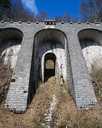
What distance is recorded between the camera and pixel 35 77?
43.7ft

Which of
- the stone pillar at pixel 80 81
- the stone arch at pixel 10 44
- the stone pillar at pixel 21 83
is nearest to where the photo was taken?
the stone pillar at pixel 21 83

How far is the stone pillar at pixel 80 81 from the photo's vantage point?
10.0m

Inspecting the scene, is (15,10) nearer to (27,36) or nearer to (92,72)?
(27,36)

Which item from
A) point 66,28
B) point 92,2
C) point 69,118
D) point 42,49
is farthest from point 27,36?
point 92,2

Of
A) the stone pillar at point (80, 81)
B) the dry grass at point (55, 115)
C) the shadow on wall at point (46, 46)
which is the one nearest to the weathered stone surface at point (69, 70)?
the stone pillar at point (80, 81)

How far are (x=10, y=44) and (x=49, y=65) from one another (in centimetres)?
408

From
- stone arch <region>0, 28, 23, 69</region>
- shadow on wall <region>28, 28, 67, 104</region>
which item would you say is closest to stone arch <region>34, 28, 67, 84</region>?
shadow on wall <region>28, 28, 67, 104</region>

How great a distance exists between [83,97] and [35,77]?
4.12m

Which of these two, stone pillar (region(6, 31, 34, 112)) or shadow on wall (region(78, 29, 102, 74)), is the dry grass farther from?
shadow on wall (region(78, 29, 102, 74))

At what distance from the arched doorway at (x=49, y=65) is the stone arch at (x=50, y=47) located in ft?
1.61

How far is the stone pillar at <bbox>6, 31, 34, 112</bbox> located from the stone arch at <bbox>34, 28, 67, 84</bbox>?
1098 mm

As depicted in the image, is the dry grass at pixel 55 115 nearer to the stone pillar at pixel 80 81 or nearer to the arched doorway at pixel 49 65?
the stone pillar at pixel 80 81

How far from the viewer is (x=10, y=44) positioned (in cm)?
1582

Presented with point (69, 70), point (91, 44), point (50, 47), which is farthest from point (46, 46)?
point (69, 70)
